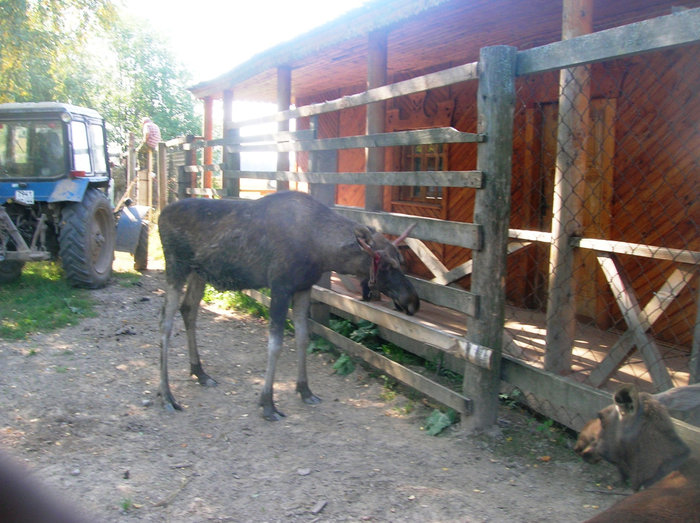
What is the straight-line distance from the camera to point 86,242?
28.3 ft

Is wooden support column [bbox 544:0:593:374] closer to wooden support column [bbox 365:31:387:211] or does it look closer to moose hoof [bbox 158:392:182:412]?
wooden support column [bbox 365:31:387:211]

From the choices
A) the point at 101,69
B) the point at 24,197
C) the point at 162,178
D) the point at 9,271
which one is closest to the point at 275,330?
the point at 24,197

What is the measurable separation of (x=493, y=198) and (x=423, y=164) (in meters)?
5.50

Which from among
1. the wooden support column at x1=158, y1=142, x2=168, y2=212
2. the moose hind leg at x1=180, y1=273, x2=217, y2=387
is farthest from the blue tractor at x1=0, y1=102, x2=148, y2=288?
the moose hind leg at x1=180, y1=273, x2=217, y2=387

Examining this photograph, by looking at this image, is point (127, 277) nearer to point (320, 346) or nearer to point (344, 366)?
point (320, 346)

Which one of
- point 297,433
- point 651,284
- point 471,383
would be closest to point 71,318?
point 297,433

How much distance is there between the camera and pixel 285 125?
750cm

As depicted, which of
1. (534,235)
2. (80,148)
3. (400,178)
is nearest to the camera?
(400,178)

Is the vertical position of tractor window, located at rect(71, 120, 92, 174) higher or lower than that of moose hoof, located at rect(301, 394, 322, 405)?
higher

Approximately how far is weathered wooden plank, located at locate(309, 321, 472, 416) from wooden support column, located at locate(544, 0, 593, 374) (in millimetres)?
704

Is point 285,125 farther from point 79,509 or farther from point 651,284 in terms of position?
point 79,509

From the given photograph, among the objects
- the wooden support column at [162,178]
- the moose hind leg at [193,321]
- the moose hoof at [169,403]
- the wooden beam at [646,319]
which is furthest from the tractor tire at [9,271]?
the wooden beam at [646,319]

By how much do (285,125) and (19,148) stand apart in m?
4.80

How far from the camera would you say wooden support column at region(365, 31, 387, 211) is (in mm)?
5652
